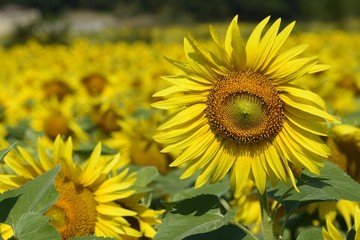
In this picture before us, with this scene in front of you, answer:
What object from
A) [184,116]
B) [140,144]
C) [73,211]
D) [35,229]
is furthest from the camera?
[140,144]

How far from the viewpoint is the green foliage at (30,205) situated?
1.62 metres

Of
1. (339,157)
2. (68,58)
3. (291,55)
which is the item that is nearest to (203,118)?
(291,55)

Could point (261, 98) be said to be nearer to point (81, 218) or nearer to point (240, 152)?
point (240, 152)

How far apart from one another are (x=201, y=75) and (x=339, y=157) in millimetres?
831

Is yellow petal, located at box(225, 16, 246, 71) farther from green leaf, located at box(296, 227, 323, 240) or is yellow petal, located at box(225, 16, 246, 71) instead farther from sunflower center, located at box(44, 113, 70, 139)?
sunflower center, located at box(44, 113, 70, 139)

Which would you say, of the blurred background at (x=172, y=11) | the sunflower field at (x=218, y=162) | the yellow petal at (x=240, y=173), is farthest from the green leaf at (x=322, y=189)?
the blurred background at (x=172, y=11)

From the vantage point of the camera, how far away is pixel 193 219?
5.94ft

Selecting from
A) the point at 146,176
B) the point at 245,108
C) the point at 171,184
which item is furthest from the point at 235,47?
the point at 171,184

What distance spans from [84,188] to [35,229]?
58cm

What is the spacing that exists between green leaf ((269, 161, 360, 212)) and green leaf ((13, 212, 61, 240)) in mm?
619

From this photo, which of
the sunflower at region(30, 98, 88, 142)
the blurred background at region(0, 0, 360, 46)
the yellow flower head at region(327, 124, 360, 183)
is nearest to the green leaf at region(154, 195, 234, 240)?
the yellow flower head at region(327, 124, 360, 183)

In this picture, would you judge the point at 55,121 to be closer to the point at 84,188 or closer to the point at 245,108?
the point at 84,188

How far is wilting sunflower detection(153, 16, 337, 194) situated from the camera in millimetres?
1864

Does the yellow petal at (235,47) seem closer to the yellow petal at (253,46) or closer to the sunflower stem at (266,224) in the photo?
the yellow petal at (253,46)
